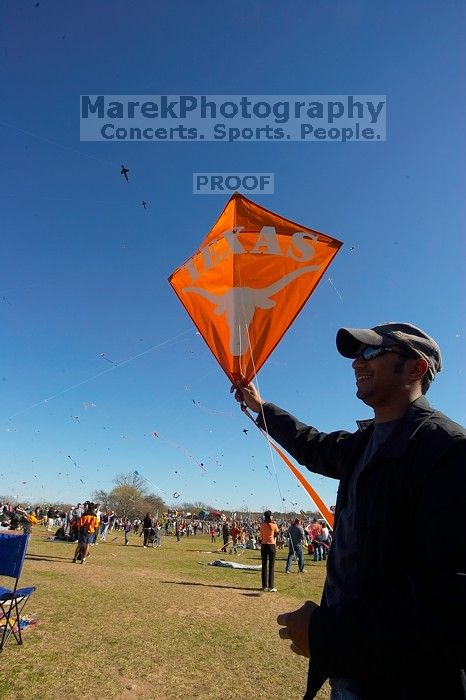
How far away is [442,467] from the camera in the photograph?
1161 millimetres

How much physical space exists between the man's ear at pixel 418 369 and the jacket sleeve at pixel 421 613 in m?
0.53

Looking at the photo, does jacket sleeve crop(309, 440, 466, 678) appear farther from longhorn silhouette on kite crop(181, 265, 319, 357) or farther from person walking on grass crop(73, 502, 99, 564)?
person walking on grass crop(73, 502, 99, 564)

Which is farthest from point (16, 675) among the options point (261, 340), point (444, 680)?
point (444, 680)

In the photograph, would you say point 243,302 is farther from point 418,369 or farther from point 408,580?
point 408,580

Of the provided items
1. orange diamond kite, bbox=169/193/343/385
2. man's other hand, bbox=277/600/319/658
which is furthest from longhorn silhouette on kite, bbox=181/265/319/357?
man's other hand, bbox=277/600/319/658

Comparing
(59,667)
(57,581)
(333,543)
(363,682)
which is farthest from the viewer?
(57,581)

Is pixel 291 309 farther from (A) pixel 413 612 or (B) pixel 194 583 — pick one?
(B) pixel 194 583

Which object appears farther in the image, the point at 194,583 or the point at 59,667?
the point at 194,583

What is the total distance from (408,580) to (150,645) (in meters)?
5.41

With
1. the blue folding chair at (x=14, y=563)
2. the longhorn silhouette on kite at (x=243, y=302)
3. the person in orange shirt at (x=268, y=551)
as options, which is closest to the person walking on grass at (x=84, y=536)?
the person in orange shirt at (x=268, y=551)

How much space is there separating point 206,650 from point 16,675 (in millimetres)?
2183

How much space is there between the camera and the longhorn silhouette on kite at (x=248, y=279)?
3.78m

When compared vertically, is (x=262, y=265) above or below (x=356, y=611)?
above

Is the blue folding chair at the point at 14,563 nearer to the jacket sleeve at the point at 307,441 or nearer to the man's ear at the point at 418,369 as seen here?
the jacket sleeve at the point at 307,441
